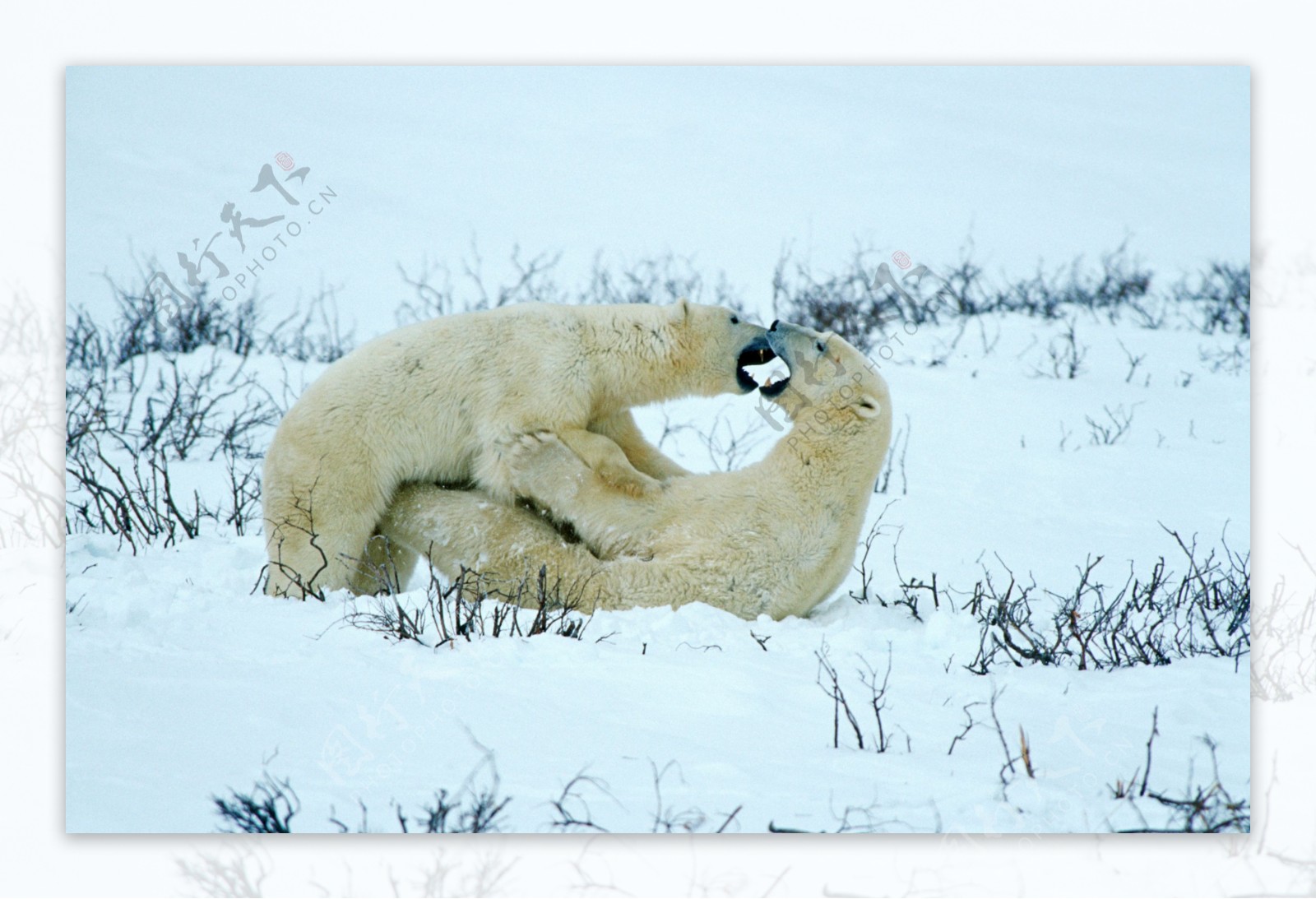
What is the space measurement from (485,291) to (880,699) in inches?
155

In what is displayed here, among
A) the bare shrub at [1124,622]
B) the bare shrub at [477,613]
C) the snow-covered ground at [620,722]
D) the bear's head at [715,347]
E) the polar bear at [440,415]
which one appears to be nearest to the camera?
the snow-covered ground at [620,722]

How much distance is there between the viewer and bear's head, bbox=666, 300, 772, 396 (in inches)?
168

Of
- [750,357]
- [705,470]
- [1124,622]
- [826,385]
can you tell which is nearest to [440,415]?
[750,357]

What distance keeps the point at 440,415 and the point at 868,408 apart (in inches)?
52.0

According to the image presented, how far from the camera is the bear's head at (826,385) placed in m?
4.04

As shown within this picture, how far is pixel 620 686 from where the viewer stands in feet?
10.8

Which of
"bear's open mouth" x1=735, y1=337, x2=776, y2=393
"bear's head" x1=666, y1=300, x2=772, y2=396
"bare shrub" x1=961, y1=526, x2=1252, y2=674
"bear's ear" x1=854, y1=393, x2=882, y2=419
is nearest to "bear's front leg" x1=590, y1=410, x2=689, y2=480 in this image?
"bear's head" x1=666, y1=300, x2=772, y2=396

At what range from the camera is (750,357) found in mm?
4324

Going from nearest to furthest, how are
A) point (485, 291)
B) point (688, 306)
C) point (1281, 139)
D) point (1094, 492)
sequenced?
point (1281, 139) → point (688, 306) → point (1094, 492) → point (485, 291)

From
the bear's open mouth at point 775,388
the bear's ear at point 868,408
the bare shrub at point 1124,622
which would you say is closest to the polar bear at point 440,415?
the bear's open mouth at point 775,388

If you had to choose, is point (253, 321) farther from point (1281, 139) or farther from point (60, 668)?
point (1281, 139)

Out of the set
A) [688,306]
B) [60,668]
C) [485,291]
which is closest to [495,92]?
[688,306]

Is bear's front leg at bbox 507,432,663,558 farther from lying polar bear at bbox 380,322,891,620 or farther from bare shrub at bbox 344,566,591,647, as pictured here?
bare shrub at bbox 344,566,591,647

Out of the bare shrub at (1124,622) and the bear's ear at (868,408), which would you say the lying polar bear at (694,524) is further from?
the bare shrub at (1124,622)
